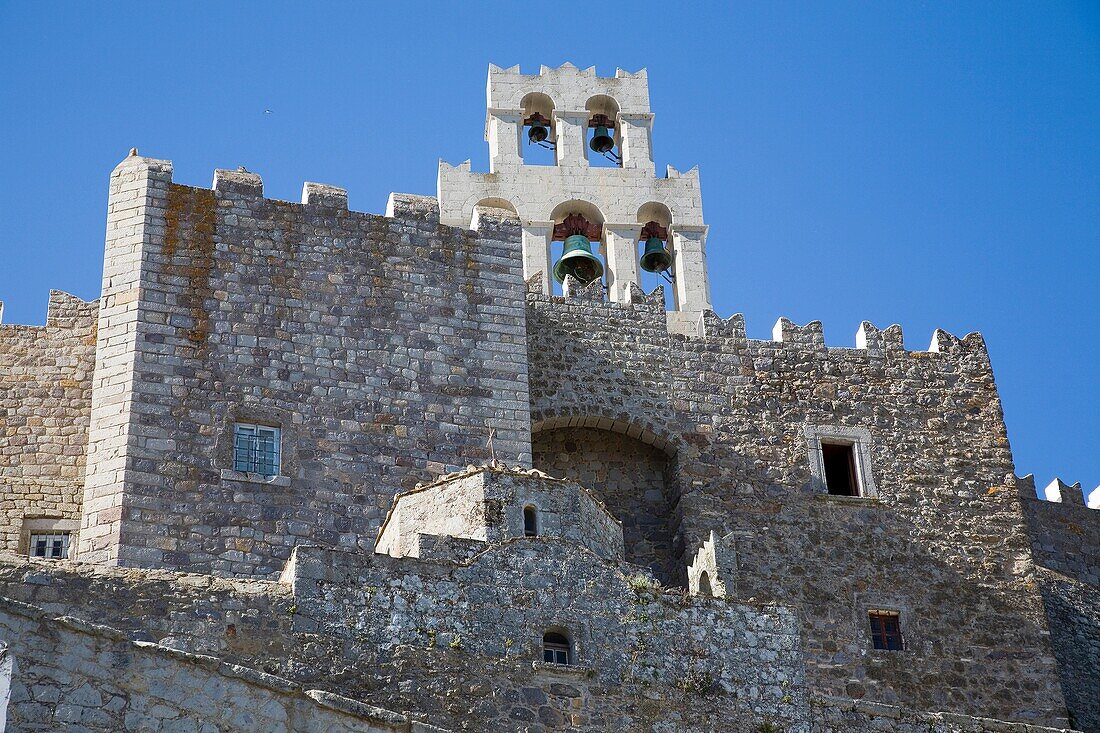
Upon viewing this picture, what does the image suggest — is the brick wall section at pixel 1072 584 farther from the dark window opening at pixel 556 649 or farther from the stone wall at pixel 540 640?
the dark window opening at pixel 556 649

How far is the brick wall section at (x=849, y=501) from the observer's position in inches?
1129

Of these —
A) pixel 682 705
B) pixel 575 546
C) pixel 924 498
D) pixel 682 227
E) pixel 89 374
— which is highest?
pixel 682 227

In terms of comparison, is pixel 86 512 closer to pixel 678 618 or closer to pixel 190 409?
pixel 190 409

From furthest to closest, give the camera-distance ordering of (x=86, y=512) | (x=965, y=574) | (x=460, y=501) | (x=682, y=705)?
(x=965, y=574)
(x=86, y=512)
(x=460, y=501)
(x=682, y=705)

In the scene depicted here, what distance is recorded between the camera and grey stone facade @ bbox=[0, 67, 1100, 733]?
68.2 feet

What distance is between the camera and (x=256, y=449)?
26.2 meters

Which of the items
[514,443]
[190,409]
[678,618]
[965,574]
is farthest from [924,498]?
[190,409]

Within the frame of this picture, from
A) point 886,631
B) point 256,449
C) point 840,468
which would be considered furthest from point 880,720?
point 256,449

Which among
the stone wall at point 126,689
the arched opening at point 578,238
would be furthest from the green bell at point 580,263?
the stone wall at point 126,689

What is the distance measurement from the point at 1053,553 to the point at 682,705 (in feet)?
48.6

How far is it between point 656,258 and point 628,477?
7382 millimetres

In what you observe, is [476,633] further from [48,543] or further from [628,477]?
[628,477]

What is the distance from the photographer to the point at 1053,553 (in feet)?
112

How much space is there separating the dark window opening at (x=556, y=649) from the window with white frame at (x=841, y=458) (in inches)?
387
